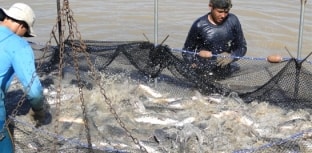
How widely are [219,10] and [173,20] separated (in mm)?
6111

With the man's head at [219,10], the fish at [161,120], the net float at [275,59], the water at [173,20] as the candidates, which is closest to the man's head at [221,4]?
the man's head at [219,10]

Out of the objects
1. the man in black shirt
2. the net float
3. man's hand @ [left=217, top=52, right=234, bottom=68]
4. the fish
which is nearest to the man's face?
the man in black shirt

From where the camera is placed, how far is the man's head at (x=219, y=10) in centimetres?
735

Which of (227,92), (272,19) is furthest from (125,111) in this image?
(272,19)

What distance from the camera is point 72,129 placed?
6.00 meters

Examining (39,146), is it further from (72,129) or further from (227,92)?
(227,92)

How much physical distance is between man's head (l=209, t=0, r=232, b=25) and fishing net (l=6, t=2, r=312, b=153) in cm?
101

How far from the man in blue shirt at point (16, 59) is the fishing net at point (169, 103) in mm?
372

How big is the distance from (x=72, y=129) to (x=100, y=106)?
2.88 ft

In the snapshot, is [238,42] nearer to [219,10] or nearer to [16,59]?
[219,10]

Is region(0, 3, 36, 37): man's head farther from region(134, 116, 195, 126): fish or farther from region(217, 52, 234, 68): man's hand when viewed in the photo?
region(217, 52, 234, 68): man's hand

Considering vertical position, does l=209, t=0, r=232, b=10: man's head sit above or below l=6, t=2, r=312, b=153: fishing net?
above

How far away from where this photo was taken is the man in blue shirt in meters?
4.82

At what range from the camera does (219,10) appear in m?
7.50
